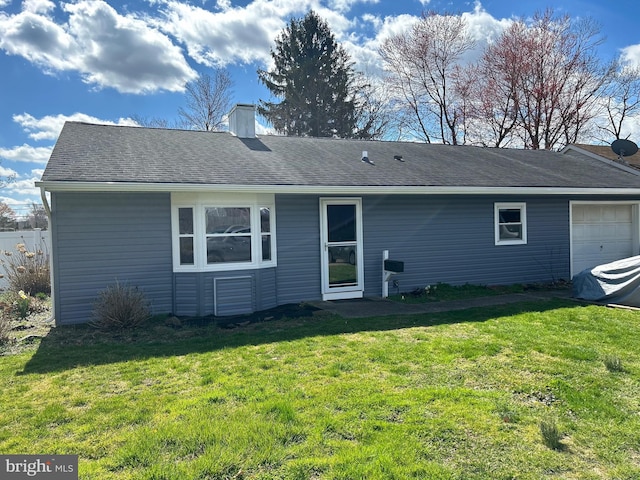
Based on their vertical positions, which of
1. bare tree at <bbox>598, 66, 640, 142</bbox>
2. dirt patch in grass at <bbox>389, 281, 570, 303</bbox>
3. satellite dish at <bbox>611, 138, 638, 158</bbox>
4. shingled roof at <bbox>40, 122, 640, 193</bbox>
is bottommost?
dirt patch in grass at <bbox>389, 281, 570, 303</bbox>

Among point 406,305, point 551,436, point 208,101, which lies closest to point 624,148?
point 406,305

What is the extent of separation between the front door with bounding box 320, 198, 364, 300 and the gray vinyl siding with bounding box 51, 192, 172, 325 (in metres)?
3.15

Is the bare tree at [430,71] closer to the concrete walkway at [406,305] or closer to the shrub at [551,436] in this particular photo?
the concrete walkway at [406,305]

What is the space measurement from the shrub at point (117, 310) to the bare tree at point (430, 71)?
2213 cm

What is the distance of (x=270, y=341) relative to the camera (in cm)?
597

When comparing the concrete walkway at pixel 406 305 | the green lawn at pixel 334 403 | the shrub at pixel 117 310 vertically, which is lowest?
the green lawn at pixel 334 403

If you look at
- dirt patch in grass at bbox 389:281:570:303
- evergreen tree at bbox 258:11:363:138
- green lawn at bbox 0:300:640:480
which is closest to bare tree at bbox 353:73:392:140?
evergreen tree at bbox 258:11:363:138

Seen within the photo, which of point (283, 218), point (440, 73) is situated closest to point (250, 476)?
point (283, 218)

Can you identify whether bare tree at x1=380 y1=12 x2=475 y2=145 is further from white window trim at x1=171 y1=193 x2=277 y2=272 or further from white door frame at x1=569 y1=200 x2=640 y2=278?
white window trim at x1=171 y1=193 x2=277 y2=272

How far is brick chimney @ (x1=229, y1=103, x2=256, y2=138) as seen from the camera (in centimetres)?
1132

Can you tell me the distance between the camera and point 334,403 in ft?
12.3

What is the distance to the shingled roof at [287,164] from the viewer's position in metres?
7.54

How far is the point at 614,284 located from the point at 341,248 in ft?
17.6

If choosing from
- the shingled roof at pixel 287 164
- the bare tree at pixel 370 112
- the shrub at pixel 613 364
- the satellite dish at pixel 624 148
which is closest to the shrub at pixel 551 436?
the shrub at pixel 613 364
